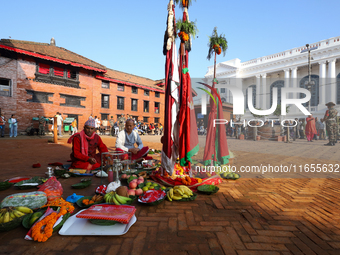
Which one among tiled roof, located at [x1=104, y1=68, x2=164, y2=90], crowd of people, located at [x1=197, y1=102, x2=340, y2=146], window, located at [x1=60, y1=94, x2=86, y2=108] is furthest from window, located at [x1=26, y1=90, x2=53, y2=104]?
crowd of people, located at [x1=197, y1=102, x2=340, y2=146]

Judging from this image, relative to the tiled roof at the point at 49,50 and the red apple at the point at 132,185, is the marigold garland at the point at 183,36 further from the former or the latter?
the tiled roof at the point at 49,50

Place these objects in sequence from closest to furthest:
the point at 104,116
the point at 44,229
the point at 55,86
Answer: the point at 44,229 → the point at 55,86 → the point at 104,116

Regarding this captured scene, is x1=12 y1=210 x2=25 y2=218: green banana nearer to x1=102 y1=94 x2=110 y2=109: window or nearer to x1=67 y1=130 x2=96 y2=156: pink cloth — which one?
x1=67 y1=130 x2=96 y2=156: pink cloth

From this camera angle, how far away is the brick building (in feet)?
49.1

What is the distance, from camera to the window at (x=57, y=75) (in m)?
16.5

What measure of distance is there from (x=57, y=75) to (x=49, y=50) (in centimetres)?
287

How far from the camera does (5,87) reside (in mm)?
14758

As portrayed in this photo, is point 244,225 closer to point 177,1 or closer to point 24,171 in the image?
point 177,1

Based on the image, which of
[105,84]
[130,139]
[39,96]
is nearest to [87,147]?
[130,139]

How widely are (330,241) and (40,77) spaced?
21.1 metres

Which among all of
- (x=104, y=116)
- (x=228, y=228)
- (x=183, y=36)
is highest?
(x=183, y=36)

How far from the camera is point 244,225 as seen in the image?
196 cm

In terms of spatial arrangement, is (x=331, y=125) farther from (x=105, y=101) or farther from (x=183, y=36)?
(x=105, y=101)

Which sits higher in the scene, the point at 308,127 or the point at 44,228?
the point at 308,127
